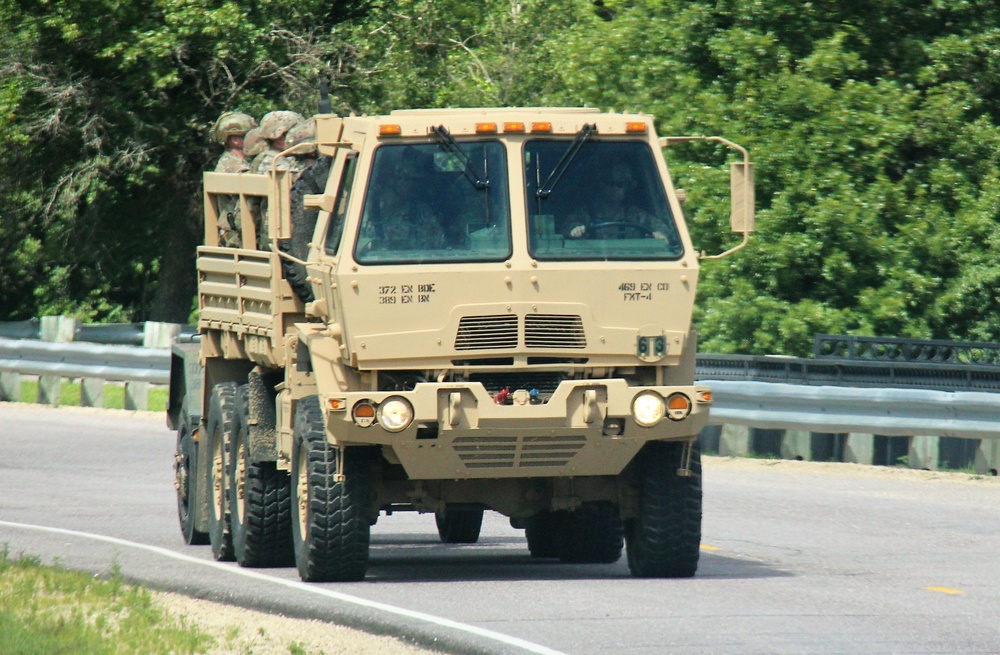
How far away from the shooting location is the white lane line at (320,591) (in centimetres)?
800

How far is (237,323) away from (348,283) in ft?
7.51

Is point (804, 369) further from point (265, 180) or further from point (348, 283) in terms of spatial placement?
point (348, 283)

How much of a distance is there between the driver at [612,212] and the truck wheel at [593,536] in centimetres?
217

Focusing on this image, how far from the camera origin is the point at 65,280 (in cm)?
3725

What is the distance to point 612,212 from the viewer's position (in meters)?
9.98

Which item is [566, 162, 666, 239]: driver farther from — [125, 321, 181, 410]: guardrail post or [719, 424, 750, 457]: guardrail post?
[125, 321, 181, 410]: guardrail post

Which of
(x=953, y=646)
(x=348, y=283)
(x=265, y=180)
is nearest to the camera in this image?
(x=953, y=646)

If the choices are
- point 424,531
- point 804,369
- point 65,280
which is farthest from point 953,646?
point 65,280

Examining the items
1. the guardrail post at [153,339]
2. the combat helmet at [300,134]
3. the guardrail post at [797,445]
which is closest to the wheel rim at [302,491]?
the combat helmet at [300,134]

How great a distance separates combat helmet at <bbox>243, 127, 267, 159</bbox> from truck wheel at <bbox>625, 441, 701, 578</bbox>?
12.3ft

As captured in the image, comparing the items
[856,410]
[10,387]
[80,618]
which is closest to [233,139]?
[80,618]

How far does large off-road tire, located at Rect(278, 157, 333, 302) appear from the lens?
1079 cm

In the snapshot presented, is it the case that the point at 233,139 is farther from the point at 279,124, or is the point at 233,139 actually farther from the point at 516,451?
the point at 516,451

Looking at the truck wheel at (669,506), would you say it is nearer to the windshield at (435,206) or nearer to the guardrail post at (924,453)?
the windshield at (435,206)
